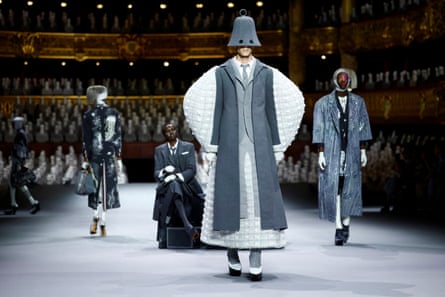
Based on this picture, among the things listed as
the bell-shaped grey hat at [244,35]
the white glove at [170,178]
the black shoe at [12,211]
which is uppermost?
the bell-shaped grey hat at [244,35]

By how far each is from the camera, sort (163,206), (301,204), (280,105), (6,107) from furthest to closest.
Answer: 1. (6,107)
2. (301,204)
3. (163,206)
4. (280,105)

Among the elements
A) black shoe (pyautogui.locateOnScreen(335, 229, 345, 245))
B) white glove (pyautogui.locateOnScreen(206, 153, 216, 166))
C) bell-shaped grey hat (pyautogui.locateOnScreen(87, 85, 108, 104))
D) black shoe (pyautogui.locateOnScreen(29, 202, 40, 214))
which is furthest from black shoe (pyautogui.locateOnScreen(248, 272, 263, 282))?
black shoe (pyautogui.locateOnScreen(29, 202, 40, 214))

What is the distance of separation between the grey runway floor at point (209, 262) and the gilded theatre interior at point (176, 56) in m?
10.8

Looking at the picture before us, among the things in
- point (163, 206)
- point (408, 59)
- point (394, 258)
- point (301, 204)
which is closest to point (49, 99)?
point (408, 59)

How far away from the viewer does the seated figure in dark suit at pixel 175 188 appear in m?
9.77

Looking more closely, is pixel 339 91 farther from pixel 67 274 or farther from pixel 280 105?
pixel 67 274

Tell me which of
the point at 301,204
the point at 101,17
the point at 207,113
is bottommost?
the point at 301,204

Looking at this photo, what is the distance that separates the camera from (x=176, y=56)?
29.4 meters

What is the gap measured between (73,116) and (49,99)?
278 cm

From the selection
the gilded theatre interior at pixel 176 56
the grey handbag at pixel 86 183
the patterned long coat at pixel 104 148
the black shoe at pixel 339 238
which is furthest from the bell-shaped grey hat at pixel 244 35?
the gilded theatre interior at pixel 176 56

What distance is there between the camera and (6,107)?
2650 centimetres

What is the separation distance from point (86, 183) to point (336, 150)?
2.86 metres

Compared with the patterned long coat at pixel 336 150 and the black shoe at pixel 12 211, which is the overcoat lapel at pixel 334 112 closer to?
the patterned long coat at pixel 336 150

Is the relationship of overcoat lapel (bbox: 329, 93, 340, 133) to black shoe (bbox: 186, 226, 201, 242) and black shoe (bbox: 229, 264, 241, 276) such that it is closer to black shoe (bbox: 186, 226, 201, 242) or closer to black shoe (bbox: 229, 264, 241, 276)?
black shoe (bbox: 186, 226, 201, 242)
